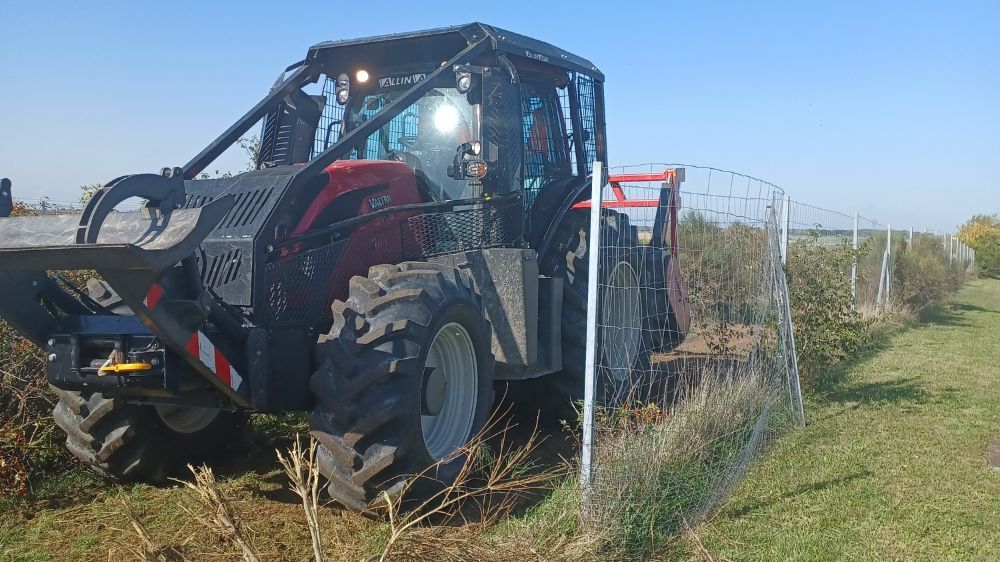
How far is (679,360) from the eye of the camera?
554cm

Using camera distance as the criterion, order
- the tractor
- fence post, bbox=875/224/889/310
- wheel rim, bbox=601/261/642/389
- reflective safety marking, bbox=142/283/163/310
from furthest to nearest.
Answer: fence post, bbox=875/224/889/310
wheel rim, bbox=601/261/642/389
the tractor
reflective safety marking, bbox=142/283/163/310

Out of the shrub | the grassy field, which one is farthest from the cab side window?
the grassy field

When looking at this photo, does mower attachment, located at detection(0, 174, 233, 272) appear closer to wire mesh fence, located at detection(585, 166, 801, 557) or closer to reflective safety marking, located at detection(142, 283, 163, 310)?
reflective safety marking, located at detection(142, 283, 163, 310)

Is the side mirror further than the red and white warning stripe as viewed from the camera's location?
Yes

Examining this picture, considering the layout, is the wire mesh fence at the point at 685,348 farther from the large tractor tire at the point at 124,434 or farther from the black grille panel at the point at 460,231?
the large tractor tire at the point at 124,434

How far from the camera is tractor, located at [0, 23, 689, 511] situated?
3557 mm

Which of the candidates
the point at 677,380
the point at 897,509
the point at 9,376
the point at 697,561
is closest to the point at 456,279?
the point at 677,380

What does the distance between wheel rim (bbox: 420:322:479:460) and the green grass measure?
4.70 feet

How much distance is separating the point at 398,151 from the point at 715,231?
7.27 feet

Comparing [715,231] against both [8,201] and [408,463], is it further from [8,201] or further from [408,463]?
[8,201]

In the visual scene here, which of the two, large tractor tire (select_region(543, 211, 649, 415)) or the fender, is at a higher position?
the fender

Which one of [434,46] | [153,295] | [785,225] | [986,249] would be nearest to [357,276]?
[153,295]

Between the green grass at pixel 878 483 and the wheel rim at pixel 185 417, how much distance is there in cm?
290

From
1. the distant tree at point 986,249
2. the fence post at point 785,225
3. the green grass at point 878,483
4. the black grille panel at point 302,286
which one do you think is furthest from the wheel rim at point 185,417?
the distant tree at point 986,249
